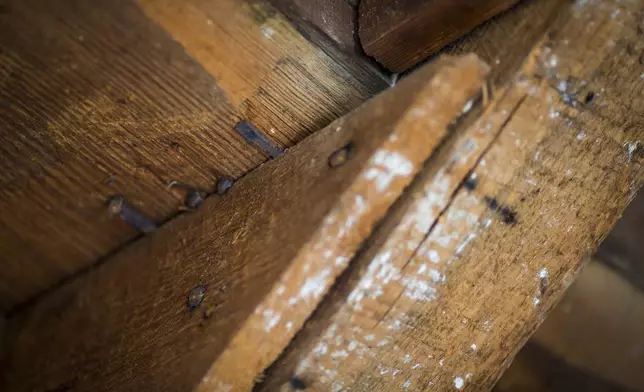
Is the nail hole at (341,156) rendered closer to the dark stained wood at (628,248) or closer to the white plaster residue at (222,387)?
the white plaster residue at (222,387)

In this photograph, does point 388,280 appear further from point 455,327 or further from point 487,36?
point 487,36

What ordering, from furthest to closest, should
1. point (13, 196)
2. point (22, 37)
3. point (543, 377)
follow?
point (543, 377)
point (13, 196)
point (22, 37)

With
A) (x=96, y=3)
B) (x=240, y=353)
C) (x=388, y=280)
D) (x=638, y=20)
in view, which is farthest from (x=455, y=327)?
(x=96, y=3)

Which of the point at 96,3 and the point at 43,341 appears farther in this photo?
the point at 43,341

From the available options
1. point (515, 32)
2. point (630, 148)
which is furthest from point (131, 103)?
point (630, 148)

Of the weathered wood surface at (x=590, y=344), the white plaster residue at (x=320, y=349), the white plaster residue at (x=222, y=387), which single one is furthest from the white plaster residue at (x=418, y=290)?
the weathered wood surface at (x=590, y=344)

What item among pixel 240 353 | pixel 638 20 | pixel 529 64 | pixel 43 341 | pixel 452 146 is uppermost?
pixel 638 20

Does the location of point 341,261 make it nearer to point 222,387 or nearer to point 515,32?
point 222,387
